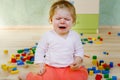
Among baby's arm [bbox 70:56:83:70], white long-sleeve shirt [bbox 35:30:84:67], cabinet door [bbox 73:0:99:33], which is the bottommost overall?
baby's arm [bbox 70:56:83:70]

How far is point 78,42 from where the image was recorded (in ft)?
4.66

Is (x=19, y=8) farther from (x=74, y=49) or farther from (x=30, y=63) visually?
(x=74, y=49)

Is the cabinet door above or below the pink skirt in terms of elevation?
above

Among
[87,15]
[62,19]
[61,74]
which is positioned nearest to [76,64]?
[61,74]

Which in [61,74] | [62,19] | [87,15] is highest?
[87,15]

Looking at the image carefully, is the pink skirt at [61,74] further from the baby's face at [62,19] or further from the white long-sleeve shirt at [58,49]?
the baby's face at [62,19]

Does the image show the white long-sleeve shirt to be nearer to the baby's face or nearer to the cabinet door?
the baby's face

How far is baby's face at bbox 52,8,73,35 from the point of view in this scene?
1.35m

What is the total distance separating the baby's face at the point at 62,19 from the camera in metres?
1.35

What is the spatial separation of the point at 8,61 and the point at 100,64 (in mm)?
703

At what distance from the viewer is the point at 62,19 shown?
53.1 inches

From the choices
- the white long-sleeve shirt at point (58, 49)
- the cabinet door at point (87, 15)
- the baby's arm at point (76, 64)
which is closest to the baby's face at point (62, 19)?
the white long-sleeve shirt at point (58, 49)

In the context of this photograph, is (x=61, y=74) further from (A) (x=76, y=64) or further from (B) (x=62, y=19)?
(B) (x=62, y=19)

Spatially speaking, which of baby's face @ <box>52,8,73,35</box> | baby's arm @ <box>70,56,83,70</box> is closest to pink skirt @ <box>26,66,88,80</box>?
baby's arm @ <box>70,56,83,70</box>
